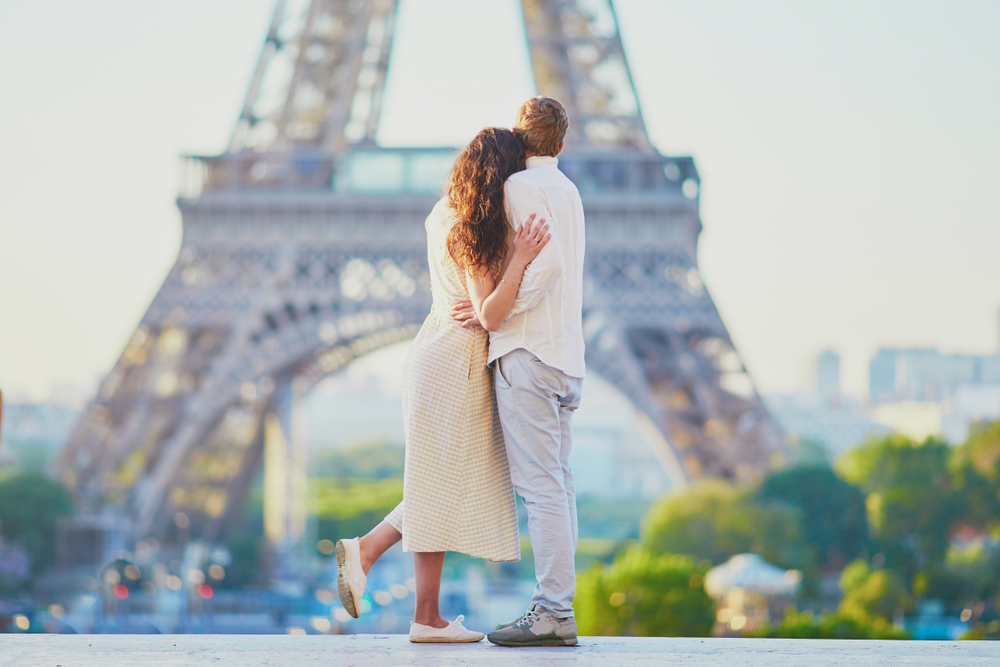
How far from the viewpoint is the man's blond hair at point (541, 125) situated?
3.96m

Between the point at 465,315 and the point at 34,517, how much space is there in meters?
22.8

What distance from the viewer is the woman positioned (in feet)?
12.8

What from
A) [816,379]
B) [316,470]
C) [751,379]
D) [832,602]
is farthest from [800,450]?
[816,379]

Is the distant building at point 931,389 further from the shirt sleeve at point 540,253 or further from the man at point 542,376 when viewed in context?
the shirt sleeve at point 540,253

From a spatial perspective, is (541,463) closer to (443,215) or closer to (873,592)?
(443,215)

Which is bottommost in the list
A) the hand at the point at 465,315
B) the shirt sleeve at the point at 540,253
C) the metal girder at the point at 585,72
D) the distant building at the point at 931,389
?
the hand at the point at 465,315

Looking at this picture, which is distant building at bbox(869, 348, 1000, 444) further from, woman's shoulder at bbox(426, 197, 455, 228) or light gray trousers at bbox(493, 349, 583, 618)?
woman's shoulder at bbox(426, 197, 455, 228)

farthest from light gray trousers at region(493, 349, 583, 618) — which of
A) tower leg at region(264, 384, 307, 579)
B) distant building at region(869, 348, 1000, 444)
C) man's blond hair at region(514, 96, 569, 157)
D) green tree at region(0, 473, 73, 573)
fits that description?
distant building at region(869, 348, 1000, 444)

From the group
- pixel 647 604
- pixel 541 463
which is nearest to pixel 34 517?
pixel 647 604

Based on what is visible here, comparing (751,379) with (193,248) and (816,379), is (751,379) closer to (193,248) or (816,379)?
(193,248)

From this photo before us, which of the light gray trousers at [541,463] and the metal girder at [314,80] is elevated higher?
the metal girder at [314,80]

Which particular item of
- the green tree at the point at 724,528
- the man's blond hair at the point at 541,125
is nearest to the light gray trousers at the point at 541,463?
the man's blond hair at the point at 541,125

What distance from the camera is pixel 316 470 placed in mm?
70188

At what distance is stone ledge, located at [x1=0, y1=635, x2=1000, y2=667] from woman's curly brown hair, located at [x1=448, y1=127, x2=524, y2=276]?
1292mm
